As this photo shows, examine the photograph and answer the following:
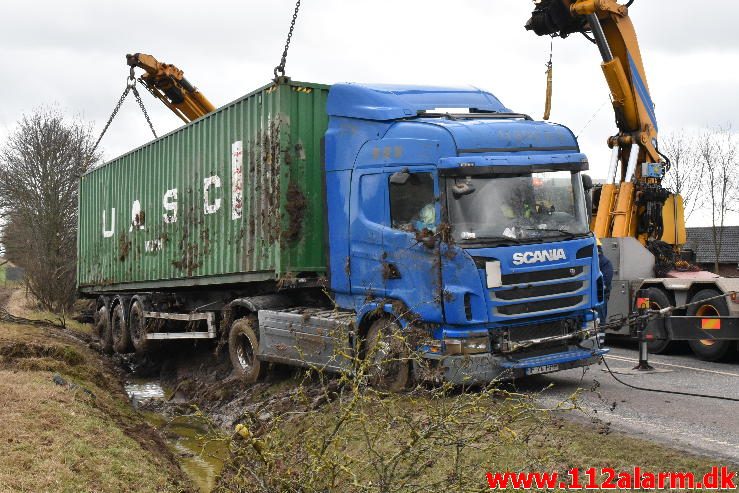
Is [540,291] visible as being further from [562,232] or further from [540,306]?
[562,232]

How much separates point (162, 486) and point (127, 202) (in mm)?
10742

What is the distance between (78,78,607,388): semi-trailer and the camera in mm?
8367

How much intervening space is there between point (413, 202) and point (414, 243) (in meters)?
0.45

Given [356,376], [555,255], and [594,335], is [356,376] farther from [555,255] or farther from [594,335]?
[594,335]

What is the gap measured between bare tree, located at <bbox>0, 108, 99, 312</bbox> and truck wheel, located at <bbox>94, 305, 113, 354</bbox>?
6.96m

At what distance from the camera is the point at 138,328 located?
16.2 m

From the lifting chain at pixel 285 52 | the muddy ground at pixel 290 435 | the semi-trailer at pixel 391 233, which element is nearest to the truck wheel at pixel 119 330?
the muddy ground at pixel 290 435

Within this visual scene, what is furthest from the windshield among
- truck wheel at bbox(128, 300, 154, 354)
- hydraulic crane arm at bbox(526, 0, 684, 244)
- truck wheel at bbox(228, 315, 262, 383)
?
truck wheel at bbox(128, 300, 154, 354)

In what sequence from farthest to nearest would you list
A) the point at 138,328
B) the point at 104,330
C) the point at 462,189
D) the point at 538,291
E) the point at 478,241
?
the point at 104,330 → the point at 138,328 → the point at 538,291 → the point at 462,189 → the point at 478,241

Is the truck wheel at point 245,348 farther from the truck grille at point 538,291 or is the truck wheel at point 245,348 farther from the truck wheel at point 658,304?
the truck wheel at point 658,304

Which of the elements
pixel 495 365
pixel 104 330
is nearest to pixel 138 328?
pixel 104 330

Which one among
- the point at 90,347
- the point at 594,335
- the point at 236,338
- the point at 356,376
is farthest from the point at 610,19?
the point at 90,347

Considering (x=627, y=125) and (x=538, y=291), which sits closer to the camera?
(x=538, y=291)

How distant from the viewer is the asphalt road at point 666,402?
22.2 feet
